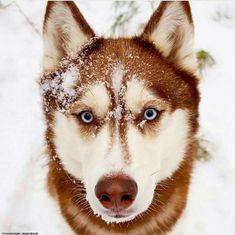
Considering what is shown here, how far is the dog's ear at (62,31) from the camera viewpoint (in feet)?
9.39

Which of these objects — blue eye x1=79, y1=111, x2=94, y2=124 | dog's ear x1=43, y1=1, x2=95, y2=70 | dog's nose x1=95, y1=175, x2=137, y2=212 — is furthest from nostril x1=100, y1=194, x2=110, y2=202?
dog's ear x1=43, y1=1, x2=95, y2=70

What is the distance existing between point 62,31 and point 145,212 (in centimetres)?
121

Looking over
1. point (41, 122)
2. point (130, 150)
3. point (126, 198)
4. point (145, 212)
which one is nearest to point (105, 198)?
point (126, 198)

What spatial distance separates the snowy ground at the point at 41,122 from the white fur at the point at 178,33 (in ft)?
3.71

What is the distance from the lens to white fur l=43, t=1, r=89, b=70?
114 inches

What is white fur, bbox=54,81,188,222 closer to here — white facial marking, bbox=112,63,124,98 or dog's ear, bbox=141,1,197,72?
white facial marking, bbox=112,63,124,98

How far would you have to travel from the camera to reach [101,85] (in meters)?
2.68

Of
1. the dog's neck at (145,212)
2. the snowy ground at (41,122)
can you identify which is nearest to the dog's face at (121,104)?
the dog's neck at (145,212)

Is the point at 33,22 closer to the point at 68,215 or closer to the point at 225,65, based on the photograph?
the point at 225,65

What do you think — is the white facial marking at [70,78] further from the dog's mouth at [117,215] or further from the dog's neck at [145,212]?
the dog's mouth at [117,215]

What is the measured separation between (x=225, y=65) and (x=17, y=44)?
6.03ft

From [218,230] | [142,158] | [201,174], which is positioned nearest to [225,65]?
[201,174]

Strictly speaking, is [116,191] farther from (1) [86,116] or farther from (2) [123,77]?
(2) [123,77]

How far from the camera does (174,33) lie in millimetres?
2967
